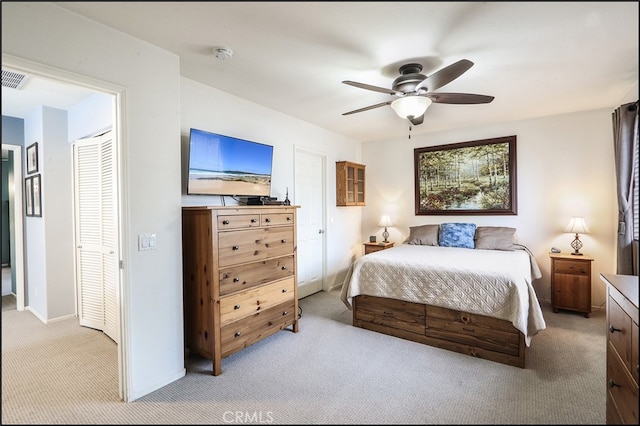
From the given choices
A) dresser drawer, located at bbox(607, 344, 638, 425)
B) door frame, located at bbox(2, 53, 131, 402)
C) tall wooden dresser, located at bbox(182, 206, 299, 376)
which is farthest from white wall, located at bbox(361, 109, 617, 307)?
door frame, located at bbox(2, 53, 131, 402)

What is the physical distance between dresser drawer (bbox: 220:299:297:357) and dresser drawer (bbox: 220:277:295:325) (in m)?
0.05

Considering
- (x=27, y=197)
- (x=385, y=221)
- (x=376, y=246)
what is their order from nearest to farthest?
(x=27, y=197) → (x=376, y=246) → (x=385, y=221)

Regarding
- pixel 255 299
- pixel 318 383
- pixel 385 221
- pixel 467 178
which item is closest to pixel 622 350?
pixel 318 383

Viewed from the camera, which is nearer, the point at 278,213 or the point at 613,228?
the point at 278,213

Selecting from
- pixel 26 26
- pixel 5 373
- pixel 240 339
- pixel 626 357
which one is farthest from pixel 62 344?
pixel 626 357

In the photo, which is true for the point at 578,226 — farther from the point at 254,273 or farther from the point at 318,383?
the point at 254,273

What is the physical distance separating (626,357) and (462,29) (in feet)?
6.62

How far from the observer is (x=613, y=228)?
12.0ft

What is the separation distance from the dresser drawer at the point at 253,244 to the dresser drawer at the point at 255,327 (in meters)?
0.51

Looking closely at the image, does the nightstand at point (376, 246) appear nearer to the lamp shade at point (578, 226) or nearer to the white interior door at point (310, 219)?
the white interior door at point (310, 219)

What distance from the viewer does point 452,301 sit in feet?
8.84

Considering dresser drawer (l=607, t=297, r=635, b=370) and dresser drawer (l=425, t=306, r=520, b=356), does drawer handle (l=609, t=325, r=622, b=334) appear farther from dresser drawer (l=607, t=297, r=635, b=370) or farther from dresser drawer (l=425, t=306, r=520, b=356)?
dresser drawer (l=425, t=306, r=520, b=356)

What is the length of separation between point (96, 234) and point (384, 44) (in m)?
3.31

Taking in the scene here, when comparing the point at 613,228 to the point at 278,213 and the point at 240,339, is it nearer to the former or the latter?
the point at 278,213
